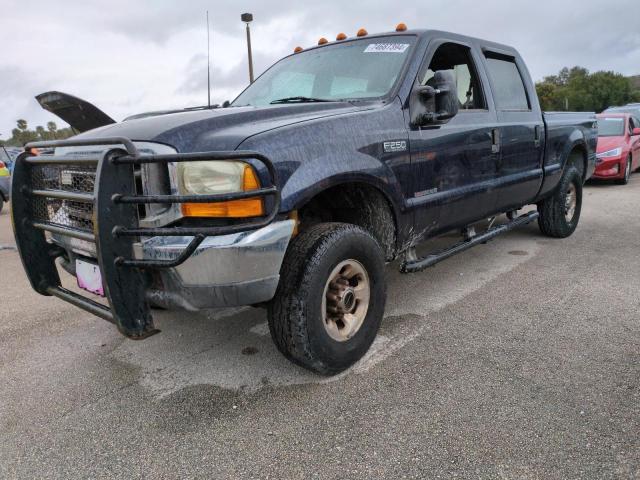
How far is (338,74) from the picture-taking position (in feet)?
11.0

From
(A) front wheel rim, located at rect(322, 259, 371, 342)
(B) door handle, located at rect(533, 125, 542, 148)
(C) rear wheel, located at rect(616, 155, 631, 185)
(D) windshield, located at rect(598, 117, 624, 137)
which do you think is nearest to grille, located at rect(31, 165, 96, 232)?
(A) front wheel rim, located at rect(322, 259, 371, 342)

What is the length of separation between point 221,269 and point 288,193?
467mm

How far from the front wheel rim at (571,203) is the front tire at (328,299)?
142 inches

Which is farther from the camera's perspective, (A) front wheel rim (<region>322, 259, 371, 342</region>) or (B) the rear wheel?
(B) the rear wheel

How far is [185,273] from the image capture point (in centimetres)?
204

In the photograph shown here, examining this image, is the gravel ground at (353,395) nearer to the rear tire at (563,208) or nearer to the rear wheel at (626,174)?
the rear tire at (563,208)

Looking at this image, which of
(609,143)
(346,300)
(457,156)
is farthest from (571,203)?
(609,143)

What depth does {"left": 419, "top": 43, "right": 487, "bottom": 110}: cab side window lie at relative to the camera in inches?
142

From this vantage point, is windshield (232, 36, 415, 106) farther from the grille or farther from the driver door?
the grille

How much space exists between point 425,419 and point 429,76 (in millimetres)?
2269

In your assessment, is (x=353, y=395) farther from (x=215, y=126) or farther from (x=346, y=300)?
(x=215, y=126)

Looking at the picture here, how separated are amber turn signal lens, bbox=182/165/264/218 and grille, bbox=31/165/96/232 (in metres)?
0.56

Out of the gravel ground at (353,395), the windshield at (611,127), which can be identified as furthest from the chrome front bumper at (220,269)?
the windshield at (611,127)

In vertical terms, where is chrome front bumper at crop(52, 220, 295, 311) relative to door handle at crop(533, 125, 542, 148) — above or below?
below
